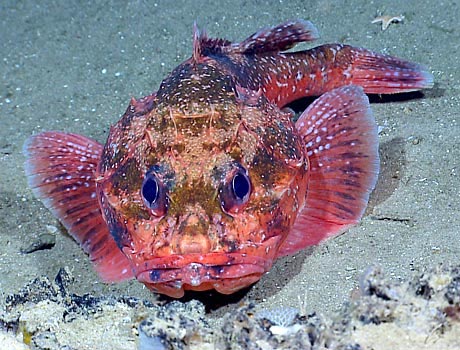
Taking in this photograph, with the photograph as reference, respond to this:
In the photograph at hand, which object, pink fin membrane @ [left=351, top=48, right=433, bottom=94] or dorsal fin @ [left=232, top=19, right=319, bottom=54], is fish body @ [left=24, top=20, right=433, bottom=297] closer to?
dorsal fin @ [left=232, top=19, right=319, bottom=54]

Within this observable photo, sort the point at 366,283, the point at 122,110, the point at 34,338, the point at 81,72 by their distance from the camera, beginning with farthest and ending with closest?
1. the point at 81,72
2. the point at 122,110
3. the point at 34,338
4. the point at 366,283

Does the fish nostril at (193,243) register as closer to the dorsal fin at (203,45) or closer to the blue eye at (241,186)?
the blue eye at (241,186)

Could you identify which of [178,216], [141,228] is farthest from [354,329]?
[141,228]

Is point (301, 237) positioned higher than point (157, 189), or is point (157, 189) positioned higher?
point (157, 189)

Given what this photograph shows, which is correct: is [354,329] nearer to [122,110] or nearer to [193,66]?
[193,66]

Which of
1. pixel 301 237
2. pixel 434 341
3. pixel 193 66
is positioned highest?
pixel 193 66

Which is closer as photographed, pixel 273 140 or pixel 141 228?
pixel 141 228
